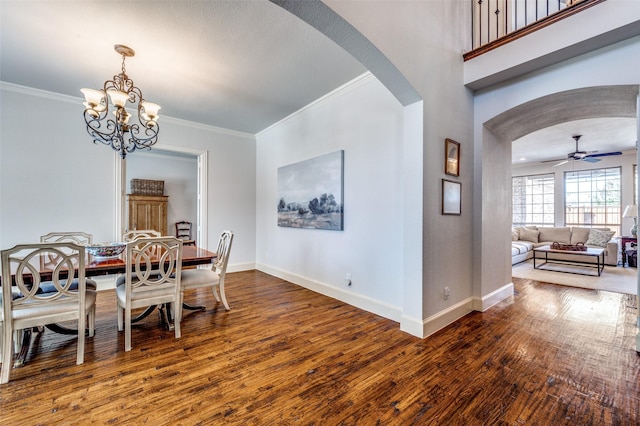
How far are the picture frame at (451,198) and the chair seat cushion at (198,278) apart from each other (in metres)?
→ 2.65

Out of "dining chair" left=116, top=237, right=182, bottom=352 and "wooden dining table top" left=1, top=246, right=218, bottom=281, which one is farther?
"dining chair" left=116, top=237, right=182, bottom=352

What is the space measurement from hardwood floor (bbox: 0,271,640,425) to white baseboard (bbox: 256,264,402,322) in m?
0.12

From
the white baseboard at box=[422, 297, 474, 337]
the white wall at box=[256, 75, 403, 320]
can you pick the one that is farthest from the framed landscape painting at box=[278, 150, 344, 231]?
the white baseboard at box=[422, 297, 474, 337]

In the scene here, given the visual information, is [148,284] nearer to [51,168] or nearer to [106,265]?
[106,265]

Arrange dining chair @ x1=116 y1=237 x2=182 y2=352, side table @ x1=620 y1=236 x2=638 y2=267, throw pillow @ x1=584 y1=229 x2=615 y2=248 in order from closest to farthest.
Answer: dining chair @ x1=116 y1=237 x2=182 y2=352, side table @ x1=620 y1=236 x2=638 y2=267, throw pillow @ x1=584 y1=229 x2=615 y2=248

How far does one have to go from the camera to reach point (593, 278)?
15.6ft

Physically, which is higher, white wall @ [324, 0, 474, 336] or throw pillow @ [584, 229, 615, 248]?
white wall @ [324, 0, 474, 336]

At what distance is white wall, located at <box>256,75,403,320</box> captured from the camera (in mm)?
2951

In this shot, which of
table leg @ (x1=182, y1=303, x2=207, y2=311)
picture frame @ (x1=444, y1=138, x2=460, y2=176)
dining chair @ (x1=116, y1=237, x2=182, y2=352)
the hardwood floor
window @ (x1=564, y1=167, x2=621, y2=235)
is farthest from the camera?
window @ (x1=564, y1=167, x2=621, y2=235)

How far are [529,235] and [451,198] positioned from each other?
6.33 m

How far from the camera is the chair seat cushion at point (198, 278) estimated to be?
2.81m

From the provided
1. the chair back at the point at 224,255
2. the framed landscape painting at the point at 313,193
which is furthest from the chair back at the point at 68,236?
the framed landscape painting at the point at 313,193

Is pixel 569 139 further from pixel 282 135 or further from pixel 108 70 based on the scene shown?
pixel 108 70

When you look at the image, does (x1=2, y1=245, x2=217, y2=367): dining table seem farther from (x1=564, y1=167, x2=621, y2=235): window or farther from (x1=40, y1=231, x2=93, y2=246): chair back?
(x1=564, y1=167, x2=621, y2=235): window
